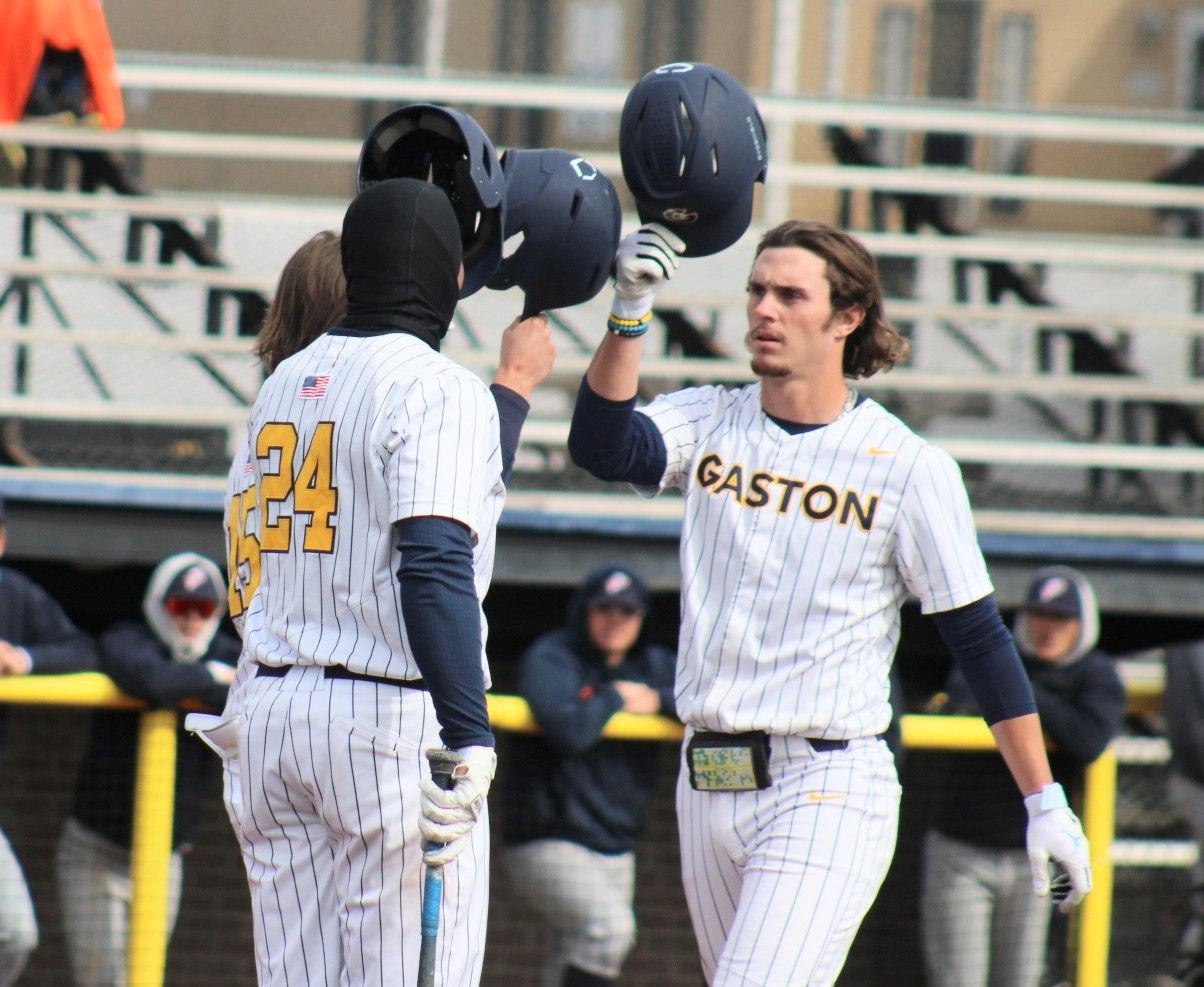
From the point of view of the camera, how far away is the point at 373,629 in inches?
125

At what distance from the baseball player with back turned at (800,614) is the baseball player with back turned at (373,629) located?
680mm

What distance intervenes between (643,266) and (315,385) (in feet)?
2.77

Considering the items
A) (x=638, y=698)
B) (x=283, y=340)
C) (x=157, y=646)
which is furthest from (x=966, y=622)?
(x=157, y=646)

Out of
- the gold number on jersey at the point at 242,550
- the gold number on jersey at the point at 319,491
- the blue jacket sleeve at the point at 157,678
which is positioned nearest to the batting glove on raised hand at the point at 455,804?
the gold number on jersey at the point at 319,491

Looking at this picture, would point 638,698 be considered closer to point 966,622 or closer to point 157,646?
point 157,646

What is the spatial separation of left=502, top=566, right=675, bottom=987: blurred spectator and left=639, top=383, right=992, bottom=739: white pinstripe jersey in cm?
194

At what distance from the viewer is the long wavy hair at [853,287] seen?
3.96 metres

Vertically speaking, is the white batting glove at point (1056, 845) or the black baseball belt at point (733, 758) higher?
the black baseball belt at point (733, 758)

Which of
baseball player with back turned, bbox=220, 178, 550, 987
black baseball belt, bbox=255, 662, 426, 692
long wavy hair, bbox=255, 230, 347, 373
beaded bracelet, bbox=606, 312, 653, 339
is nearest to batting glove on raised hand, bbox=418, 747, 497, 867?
baseball player with back turned, bbox=220, 178, 550, 987

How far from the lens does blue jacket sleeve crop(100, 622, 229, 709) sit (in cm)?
561

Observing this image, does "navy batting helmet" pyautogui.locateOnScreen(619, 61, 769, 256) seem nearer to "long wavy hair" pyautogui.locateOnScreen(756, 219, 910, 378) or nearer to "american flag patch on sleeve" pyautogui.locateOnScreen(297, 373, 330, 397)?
"long wavy hair" pyautogui.locateOnScreen(756, 219, 910, 378)

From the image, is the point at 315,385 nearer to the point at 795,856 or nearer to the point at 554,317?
the point at 795,856

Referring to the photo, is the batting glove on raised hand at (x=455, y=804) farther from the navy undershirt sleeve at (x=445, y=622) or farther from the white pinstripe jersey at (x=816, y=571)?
the white pinstripe jersey at (x=816, y=571)

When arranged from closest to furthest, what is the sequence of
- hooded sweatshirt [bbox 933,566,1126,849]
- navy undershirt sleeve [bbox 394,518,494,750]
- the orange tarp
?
1. navy undershirt sleeve [bbox 394,518,494,750]
2. hooded sweatshirt [bbox 933,566,1126,849]
3. the orange tarp
